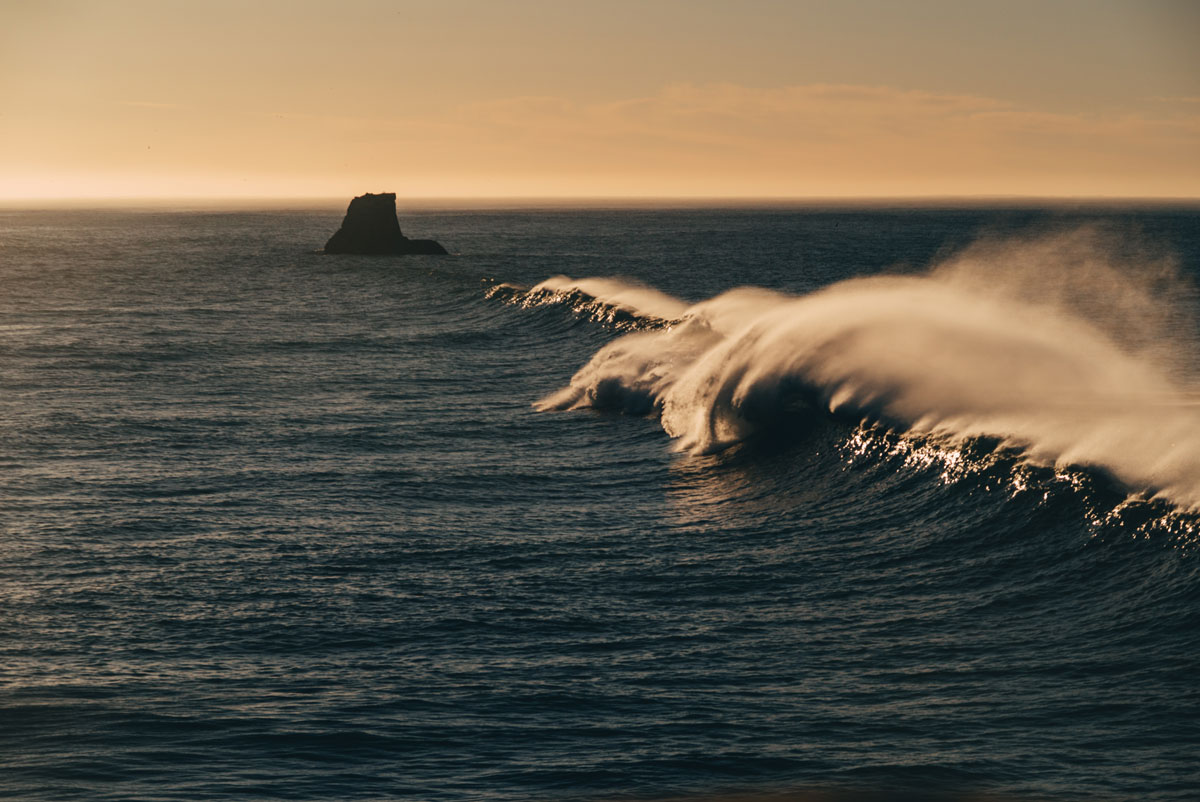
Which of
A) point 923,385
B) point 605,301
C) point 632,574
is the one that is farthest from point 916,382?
point 605,301

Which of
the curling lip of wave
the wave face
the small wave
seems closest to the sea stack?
the small wave

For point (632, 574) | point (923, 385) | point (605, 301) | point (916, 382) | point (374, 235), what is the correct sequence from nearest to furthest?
point (632, 574) → point (923, 385) → point (916, 382) → point (605, 301) → point (374, 235)

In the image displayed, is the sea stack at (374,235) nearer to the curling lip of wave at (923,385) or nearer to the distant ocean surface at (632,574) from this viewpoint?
the distant ocean surface at (632,574)

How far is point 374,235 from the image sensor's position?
117m

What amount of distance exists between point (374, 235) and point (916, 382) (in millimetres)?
100225

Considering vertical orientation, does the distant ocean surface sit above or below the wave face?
below

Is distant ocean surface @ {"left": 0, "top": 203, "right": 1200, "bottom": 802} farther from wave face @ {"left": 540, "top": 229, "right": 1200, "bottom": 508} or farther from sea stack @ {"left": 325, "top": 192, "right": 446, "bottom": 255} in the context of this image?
sea stack @ {"left": 325, "top": 192, "right": 446, "bottom": 255}

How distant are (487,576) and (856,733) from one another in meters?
5.93

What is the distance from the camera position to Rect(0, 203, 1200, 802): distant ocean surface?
995 cm

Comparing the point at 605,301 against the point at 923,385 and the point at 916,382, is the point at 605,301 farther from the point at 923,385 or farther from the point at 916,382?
the point at 923,385

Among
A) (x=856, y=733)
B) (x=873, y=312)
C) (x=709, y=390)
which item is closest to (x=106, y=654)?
(x=856, y=733)

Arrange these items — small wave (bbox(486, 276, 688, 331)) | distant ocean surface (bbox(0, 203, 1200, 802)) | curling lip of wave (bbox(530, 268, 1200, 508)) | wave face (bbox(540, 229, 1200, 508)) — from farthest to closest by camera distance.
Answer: small wave (bbox(486, 276, 688, 331))
wave face (bbox(540, 229, 1200, 508))
curling lip of wave (bbox(530, 268, 1200, 508))
distant ocean surface (bbox(0, 203, 1200, 802))

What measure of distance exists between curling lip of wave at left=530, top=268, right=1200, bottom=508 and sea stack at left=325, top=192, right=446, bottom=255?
8855 cm

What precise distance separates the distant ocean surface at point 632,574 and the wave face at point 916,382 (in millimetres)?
97
